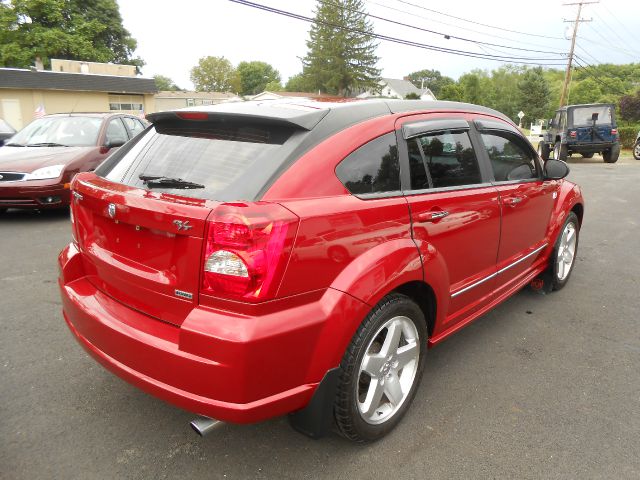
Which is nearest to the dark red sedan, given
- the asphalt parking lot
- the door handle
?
the asphalt parking lot

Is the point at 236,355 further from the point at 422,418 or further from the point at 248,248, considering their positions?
the point at 422,418

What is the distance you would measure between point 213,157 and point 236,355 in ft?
3.15

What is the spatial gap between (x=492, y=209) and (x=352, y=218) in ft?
4.47

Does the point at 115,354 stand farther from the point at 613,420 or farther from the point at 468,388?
the point at 613,420

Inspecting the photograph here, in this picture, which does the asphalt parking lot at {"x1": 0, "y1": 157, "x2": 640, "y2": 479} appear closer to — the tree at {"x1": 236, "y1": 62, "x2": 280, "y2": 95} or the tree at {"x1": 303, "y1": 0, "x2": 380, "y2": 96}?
the tree at {"x1": 303, "y1": 0, "x2": 380, "y2": 96}

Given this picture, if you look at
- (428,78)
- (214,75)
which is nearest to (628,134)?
(214,75)

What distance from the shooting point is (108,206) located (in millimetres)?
2246

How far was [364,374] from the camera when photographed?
231 cm

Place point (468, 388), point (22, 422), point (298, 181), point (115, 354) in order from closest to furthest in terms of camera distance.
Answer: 1. point (298, 181)
2. point (115, 354)
3. point (22, 422)
4. point (468, 388)

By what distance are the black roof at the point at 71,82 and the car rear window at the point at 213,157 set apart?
31021 millimetres

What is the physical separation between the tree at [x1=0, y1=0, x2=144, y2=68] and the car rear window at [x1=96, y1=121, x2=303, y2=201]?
146ft

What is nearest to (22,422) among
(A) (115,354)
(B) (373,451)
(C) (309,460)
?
(A) (115,354)

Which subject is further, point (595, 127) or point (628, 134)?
point (628, 134)

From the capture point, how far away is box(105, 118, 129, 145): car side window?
7852mm
